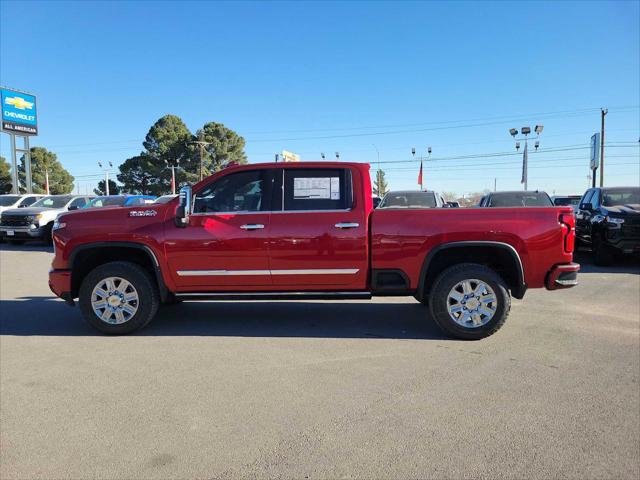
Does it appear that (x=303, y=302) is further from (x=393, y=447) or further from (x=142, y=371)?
→ (x=393, y=447)

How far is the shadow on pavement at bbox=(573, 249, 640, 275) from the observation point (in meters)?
9.99

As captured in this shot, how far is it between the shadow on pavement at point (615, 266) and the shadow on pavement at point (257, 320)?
5735 millimetres

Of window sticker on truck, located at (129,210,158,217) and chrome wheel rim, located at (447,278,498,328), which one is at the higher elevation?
window sticker on truck, located at (129,210,158,217)

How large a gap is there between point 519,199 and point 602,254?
2182 mm

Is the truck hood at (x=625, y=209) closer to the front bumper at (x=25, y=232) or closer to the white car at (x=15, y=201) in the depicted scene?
the front bumper at (x=25, y=232)

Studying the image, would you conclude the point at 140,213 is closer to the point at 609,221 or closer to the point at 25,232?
the point at 609,221

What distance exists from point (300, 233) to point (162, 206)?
1.65 m

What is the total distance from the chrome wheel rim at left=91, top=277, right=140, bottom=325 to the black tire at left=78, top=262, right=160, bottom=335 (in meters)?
0.03

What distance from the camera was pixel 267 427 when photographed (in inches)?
126

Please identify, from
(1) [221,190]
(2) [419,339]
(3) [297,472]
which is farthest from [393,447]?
(1) [221,190]

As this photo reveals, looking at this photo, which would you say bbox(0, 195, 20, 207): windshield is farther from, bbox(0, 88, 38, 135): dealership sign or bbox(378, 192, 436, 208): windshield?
bbox(378, 192, 436, 208): windshield

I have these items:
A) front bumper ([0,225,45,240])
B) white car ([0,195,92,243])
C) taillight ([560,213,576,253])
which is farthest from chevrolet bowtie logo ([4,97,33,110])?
taillight ([560,213,576,253])

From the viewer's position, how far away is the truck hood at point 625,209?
9688mm

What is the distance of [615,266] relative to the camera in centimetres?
1070
